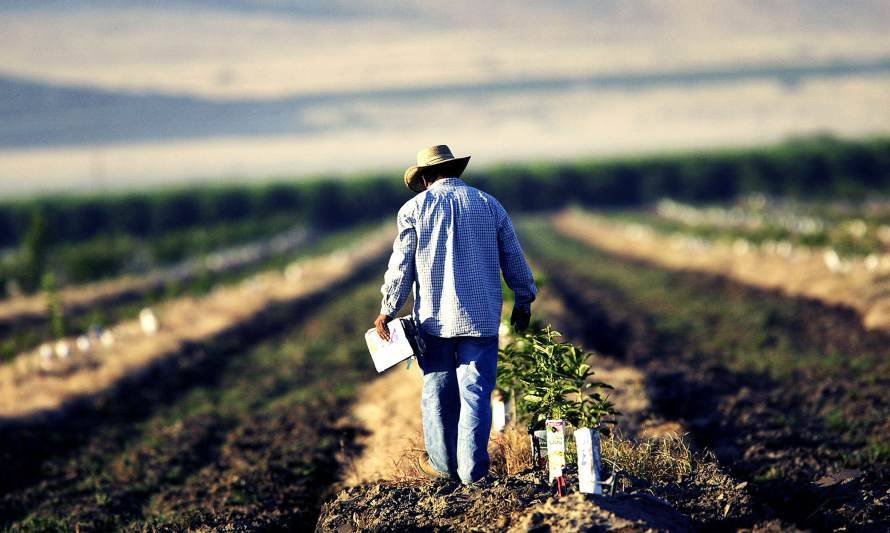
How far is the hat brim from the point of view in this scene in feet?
18.0

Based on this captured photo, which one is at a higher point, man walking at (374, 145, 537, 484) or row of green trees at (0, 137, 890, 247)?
man walking at (374, 145, 537, 484)

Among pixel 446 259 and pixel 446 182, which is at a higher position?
pixel 446 182

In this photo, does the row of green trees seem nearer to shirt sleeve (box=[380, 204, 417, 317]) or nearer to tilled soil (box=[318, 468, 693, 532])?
shirt sleeve (box=[380, 204, 417, 317])

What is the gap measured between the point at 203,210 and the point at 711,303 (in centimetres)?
3881

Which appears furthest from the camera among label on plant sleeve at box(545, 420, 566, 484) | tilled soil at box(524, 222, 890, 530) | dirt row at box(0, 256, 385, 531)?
dirt row at box(0, 256, 385, 531)

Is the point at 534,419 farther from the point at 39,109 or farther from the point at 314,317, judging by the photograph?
the point at 39,109

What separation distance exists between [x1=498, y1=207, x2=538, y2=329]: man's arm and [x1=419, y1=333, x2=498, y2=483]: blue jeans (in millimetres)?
230

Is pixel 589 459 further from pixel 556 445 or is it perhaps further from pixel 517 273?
pixel 517 273

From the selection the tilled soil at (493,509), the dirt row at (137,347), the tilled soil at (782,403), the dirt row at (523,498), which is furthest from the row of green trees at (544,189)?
the tilled soil at (493,509)

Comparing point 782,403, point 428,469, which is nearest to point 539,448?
point 428,469

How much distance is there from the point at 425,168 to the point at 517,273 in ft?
2.70

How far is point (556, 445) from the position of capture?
16.6 feet

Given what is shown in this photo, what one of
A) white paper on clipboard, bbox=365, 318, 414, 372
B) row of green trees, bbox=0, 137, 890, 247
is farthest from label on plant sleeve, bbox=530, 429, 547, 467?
row of green trees, bbox=0, 137, 890, 247

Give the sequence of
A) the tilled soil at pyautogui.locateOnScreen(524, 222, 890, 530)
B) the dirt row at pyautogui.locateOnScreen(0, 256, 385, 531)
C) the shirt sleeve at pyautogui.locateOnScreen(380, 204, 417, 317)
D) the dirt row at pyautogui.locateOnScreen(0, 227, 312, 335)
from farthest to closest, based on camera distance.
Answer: the dirt row at pyautogui.locateOnScreen(0, 227, 312, 335), the dirt row at pyautogui.locateOnScreen(0, 256, 385, 531), the tilled soil at pyautogui.locateOnScreen(524, 222, 890, 530), the shirt sleeve at pyautogui.locateOnScreen(380, 204, 417, 317)
